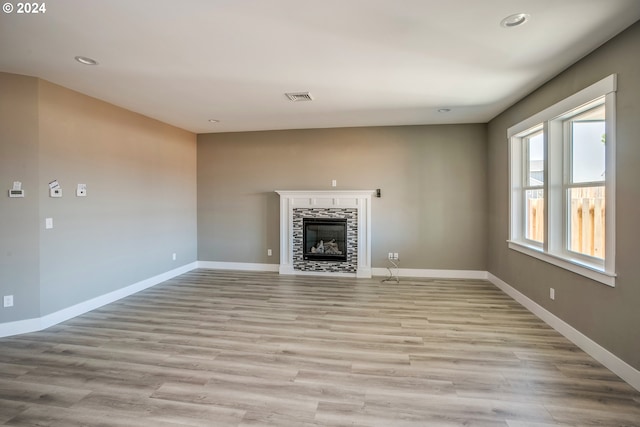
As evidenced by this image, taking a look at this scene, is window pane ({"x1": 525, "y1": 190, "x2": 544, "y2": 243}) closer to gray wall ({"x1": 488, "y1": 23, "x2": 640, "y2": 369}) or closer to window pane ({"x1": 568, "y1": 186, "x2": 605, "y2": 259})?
gray wall ({"x1": 488, "y1": 23, "x2": 640, "y2": 369})

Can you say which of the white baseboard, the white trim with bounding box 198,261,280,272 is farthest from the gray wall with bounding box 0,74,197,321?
the white baseboard

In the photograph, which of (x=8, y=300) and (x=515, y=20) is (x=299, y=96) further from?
(x=8, y=300)

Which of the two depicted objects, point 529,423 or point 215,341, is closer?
point 529,423

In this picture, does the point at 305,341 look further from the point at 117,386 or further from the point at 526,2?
the point at 526,2

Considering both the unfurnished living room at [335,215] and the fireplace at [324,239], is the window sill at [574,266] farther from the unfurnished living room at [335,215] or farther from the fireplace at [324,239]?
the fireplace at [324,239]

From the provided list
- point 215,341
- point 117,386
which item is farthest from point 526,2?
point 117,386

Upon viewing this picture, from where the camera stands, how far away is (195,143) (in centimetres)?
610

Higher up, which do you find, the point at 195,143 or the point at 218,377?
the point at 195,143

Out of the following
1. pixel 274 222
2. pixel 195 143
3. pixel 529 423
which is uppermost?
pixel 195 143

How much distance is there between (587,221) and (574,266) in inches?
17.7

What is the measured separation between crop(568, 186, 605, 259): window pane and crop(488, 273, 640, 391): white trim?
754mm

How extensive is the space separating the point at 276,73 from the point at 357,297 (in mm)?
3034

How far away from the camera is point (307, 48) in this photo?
104 inches

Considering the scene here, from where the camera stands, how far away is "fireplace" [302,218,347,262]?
18.4 ft
